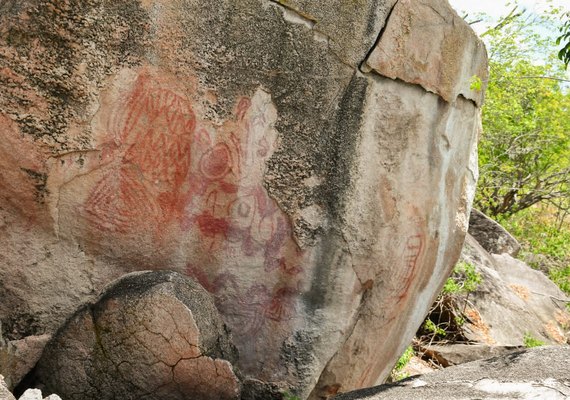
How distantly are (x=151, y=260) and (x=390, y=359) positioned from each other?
169cm

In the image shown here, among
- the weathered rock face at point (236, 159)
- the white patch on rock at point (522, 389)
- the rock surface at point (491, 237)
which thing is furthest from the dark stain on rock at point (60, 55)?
the rock surface at point (491, 237)

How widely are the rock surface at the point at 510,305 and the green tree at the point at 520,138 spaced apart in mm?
2526

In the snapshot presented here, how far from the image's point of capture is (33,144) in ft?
12.8

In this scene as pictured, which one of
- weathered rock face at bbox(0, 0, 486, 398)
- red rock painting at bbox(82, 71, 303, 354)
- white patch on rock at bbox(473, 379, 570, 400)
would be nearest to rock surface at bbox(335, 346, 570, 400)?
white patch on rock at bbox(473, 379, 570, 400)

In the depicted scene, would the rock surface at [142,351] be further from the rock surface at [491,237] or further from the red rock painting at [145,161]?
the rock surface at [491,237]

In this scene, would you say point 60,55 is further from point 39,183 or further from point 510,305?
point 510,305

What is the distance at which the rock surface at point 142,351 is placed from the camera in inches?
145

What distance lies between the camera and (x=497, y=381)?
11.9ft

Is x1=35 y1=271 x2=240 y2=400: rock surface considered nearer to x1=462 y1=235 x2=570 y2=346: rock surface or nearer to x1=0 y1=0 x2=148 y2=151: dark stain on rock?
x1=0 y1=0 x2=148 y2=151: dark stain on rock

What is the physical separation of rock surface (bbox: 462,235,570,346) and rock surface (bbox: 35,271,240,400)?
4.61 m

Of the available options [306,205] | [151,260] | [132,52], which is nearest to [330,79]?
[306,205]

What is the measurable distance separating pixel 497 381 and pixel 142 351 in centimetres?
166

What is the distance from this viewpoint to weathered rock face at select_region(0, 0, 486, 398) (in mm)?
3936

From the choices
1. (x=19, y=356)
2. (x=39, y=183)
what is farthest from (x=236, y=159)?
(x=19, y=356)
